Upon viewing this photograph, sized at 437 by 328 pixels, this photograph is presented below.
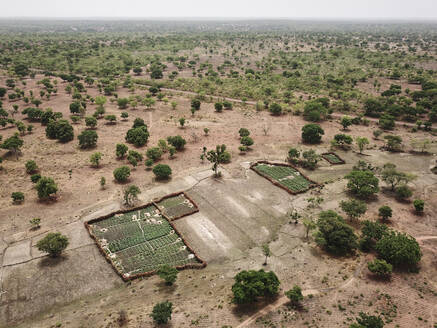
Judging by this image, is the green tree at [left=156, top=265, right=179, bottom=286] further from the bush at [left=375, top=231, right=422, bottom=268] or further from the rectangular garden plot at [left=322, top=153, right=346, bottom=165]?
the rectangular garden plot at [left=322, top=153, right=346, bottom=165]

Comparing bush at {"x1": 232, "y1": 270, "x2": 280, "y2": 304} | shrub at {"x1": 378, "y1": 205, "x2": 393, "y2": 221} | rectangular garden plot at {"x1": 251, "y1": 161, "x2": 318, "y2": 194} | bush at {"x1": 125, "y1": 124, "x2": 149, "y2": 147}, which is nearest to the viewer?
bush at {"x1": 232, "y1": 270, "x2": 280, "y2": 304}

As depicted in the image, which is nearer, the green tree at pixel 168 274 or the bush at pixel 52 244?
the green tree at pixel 168 274

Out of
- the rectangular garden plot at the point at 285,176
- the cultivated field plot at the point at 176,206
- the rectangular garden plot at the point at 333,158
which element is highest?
the rectangular garden plot at the point at 333,158

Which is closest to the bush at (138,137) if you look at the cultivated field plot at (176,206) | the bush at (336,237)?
the cultivated field plot at (176,206)

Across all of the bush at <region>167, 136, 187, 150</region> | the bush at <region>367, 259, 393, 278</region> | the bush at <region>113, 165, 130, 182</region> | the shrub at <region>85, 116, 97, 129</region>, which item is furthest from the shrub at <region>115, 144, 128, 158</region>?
A: the bush at <region>367, 259, 393, 278</region>

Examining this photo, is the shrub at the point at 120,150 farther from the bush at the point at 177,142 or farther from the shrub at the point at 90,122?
the shrub at the point at 90,122

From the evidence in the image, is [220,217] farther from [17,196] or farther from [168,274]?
[17,196]

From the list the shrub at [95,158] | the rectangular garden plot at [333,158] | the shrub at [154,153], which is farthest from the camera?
the rectangular garden plot at [333,158]
